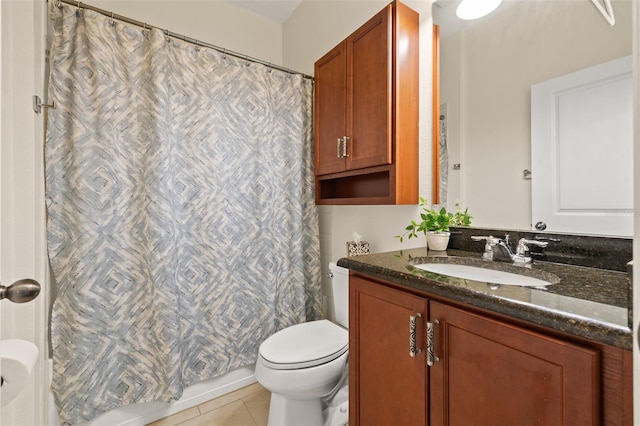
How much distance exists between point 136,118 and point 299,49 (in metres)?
1.36

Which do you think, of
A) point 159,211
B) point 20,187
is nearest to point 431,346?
point 20,187

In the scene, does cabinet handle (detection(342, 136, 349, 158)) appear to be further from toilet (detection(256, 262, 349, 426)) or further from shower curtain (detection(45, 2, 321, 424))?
toilet (detection(256, 262, 349, 426))

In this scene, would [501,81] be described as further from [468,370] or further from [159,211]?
[159,211]

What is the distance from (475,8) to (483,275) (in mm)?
1070

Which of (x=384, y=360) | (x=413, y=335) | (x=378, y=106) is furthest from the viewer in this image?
(x=378, y=106)

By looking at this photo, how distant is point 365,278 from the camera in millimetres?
966

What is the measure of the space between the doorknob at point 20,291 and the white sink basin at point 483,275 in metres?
0.99

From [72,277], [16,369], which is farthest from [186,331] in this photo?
[16,369]

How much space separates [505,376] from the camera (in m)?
0.60

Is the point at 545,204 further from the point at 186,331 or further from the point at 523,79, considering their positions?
the point at 186,331

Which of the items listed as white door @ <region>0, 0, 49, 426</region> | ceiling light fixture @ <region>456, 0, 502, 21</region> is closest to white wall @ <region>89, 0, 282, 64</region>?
white door @ <region>0, 0, 49, 426</region>

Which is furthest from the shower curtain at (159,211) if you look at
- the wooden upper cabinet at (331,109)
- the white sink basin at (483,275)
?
the white sink basin at (483,275)

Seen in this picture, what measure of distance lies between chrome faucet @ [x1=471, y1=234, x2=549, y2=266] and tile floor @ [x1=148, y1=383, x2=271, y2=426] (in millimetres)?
1412

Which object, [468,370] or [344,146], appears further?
[344,146]
